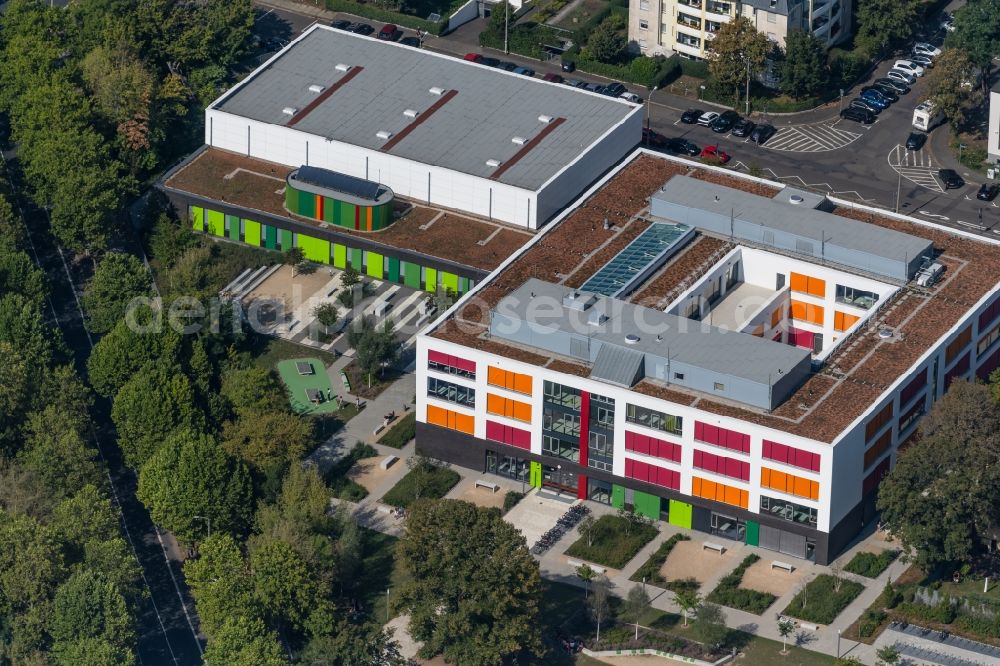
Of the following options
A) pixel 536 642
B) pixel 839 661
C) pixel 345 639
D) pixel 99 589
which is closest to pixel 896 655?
pixel 839 661

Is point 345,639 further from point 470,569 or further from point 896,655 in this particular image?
point 896,655

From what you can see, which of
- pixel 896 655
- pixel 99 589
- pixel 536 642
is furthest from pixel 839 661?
pixel 99 589

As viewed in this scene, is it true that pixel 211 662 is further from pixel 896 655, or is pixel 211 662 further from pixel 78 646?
pixel 896 655

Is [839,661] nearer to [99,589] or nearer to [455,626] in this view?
[455,626]

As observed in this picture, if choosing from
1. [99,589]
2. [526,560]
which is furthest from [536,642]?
[99,589]
